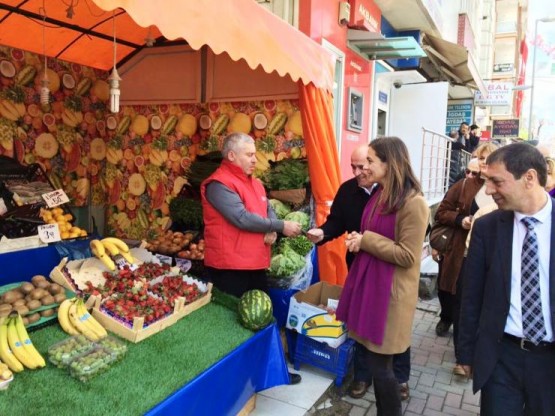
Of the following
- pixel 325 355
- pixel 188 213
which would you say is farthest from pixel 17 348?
pixel 188 213

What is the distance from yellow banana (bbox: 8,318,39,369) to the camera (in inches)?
88.3

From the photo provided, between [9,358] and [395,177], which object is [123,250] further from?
[395,177]

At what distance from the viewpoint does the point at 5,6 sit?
14.2 ft

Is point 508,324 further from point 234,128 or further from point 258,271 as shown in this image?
point 234,128

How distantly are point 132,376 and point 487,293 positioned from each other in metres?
1.84

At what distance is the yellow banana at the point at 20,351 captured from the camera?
224 cm

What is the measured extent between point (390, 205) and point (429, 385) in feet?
7.30

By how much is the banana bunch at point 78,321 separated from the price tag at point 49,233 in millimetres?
1564

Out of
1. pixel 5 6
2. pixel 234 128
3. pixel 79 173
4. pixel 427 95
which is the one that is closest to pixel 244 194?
pixel 234 128

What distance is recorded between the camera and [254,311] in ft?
9.97

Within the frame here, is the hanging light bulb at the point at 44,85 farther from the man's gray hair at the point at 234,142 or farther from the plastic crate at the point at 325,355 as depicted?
the plastic crate at the point at 325,355

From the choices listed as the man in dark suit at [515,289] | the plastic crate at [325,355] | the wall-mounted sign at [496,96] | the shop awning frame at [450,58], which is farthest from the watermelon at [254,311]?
the wall-mounted sign at [496,96]

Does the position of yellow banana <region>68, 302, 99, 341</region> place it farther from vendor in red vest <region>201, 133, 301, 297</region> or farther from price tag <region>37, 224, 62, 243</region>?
price tag <region>37, 224, 62, 243</region>

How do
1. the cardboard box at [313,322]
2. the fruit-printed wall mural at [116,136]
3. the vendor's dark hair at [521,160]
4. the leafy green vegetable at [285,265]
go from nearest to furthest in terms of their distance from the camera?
the vendor's dark hair at [521,160]
the cardboard box at [313,322]
the leafy green vegetable at [285,265]
the fruit-printed wall mural at [116,136]
